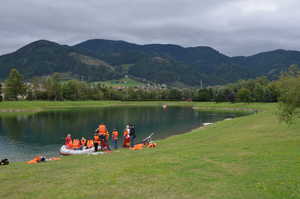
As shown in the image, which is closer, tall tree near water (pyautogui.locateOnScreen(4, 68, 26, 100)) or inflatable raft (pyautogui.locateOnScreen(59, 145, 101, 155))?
inflatable raft (pyautogui.locateOnScreen(59, 145, 101, 155))

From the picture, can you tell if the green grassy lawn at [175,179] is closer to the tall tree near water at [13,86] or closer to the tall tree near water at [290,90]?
the tall tree near water at [290,90]

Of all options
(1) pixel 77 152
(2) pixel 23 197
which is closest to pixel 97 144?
(1) pixel 77 152

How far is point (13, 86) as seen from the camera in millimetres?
148750

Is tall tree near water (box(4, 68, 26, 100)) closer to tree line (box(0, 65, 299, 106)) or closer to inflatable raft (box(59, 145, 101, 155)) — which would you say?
tree line (box(0, 65, 299, 106))

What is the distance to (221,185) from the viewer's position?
545 inches

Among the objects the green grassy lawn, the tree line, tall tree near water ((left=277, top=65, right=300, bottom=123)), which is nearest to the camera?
the green grassy lawn

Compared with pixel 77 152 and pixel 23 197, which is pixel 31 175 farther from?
pixel 77 152

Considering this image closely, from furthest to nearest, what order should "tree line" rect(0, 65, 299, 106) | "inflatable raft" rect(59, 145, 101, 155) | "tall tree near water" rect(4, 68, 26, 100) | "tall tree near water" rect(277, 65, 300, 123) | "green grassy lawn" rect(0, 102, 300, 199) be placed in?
"tall tree near water" rect(4, 68, 26, 100), "tree line" rect(0, 65, 299, 106), "inflatable raft" rect(59, 145, 101, 155), "tall tree near water" rect(277, 65, 300, 123), "green grassy lawn" rect(0, 102, 300, 199)

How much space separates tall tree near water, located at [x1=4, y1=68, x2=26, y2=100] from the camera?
485 ft

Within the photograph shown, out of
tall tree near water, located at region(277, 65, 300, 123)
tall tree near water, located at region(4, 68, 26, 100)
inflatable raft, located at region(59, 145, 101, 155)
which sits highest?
tall tree near water, located at region(4, 68, 26, 100)

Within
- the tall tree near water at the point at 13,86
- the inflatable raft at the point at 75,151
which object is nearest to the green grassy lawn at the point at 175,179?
the inflatable raft at the point at 75,151

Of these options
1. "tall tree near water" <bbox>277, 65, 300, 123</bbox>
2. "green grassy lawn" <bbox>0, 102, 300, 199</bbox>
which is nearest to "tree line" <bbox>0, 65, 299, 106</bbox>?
"tall tree near water" <bbox>277, 65, 300, 123</bbox>

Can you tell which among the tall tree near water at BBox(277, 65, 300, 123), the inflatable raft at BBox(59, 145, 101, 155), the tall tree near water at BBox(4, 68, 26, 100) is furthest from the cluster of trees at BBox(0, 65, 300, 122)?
the inflatable raft at BBox(59, 145, 101, 155)

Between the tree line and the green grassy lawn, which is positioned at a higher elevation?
the tree line
